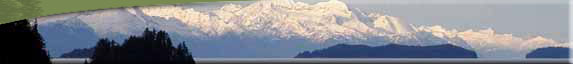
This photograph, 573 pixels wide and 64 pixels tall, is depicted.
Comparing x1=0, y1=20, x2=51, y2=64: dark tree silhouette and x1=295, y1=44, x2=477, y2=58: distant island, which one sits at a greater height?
x1=0, y1=20, x2=51, y2=64: dark tree silhouette

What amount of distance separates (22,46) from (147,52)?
1.93m

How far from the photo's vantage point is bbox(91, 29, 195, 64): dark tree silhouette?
14844mm

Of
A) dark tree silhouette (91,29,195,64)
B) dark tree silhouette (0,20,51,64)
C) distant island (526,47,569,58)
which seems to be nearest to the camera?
dark tree silhouette (0,20,51,64)

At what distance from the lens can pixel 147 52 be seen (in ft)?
49.8

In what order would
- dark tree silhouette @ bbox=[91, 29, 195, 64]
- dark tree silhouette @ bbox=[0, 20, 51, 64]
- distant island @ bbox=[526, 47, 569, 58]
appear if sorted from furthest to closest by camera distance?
distant island @ bbox=[526, 47, 569, 58] < dark tree silhouette @ bbox=[91, 29, 195, 64] < dark tree silhouette @ bbox=[0, 20, 51, 64]

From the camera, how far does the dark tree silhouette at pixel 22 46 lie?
14.7m

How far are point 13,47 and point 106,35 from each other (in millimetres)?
5392

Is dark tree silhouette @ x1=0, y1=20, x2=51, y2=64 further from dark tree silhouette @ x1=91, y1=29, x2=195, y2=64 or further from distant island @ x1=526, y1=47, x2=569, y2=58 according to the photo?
distant island @ x1=526, y1=47, x2=569, y2=58

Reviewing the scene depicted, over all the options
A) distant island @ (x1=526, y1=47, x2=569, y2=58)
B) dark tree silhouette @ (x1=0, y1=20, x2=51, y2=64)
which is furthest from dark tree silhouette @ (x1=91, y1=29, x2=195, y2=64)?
distant island @ (x1=526, y1=47, x2=569, y2=58)

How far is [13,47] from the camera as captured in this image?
15.6m

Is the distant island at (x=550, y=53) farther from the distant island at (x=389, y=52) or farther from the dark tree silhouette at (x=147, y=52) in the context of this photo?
the dark tree silhouette at (x=147, y=52)

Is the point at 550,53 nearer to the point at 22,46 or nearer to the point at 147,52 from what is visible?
the point at 147,52

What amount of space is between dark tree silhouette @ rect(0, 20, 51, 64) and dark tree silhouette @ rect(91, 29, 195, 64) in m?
0.92

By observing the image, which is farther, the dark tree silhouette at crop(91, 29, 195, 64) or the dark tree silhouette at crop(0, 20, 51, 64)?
the dark tree silhouette at crop(91, 29, 195, 64)
